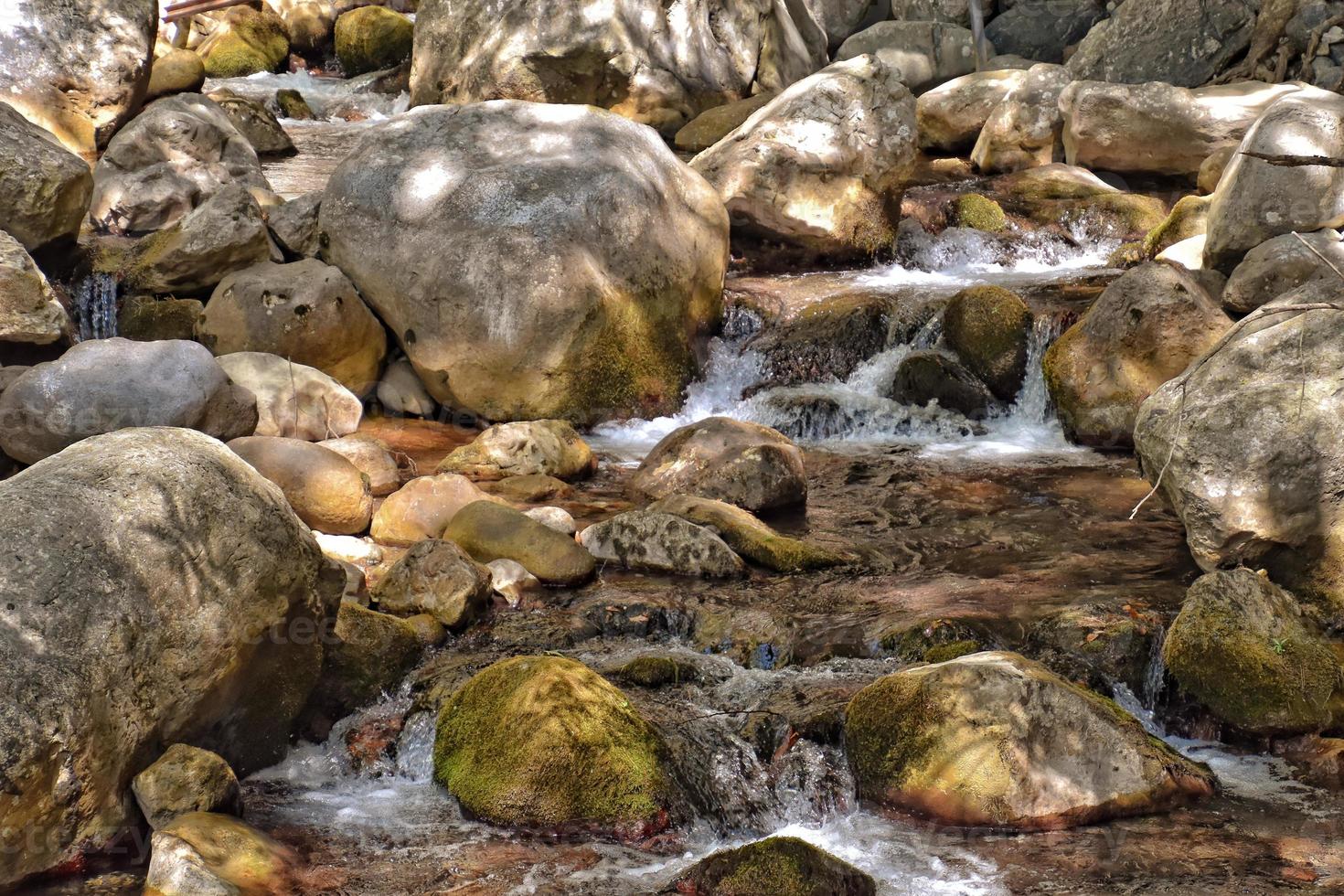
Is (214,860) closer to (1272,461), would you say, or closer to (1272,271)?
(1272,461)

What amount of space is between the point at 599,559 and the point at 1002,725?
3030 mm

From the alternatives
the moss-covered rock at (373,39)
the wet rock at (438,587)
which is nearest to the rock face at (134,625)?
the wet rock at (438,587)

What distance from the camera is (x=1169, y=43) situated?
1686 cm

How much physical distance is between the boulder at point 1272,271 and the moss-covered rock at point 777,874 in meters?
6.07

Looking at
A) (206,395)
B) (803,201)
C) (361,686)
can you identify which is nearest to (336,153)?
(803,201)

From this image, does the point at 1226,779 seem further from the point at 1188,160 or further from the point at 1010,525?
the point at 1188,160

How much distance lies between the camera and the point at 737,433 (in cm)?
880

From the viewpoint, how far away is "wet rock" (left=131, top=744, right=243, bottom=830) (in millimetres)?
4469

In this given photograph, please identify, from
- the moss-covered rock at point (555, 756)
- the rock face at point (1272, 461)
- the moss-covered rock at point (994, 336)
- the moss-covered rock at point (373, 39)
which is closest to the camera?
the moss-covered rock at point (555, 756)

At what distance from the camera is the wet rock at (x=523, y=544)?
23.4ft

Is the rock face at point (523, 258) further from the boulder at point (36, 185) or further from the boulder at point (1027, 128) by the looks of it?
the boulder at point (1027, 128)

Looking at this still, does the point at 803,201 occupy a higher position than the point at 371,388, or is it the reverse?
the point at 803,201

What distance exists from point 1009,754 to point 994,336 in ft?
20.0

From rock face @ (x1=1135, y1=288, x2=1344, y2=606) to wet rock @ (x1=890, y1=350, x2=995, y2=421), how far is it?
3559mm
